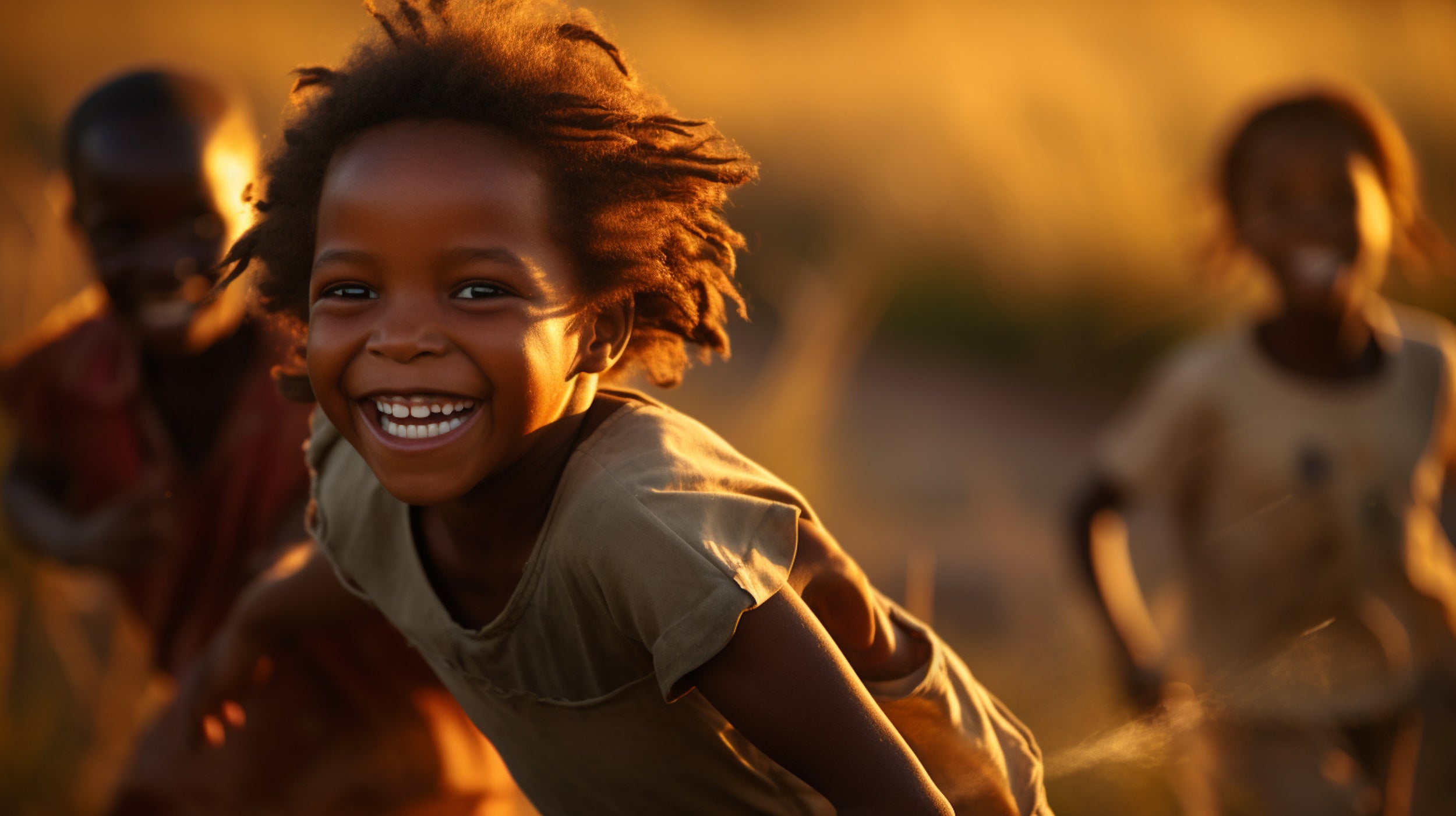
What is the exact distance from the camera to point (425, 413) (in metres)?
1.64

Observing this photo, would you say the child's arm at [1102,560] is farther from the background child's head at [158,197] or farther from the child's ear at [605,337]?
the background child's head at [158,197]

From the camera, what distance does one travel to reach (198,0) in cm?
989

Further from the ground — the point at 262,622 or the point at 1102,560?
the point at 262,622

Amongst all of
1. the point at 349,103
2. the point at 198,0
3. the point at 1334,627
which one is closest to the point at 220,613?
the point at 349,103

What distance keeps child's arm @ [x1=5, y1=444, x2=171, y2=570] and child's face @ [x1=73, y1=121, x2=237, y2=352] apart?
1.05 feet

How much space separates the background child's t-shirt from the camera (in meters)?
1.47

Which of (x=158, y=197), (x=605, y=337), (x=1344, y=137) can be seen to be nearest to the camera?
(x=605, y=337)

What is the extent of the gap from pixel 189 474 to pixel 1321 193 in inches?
97.0

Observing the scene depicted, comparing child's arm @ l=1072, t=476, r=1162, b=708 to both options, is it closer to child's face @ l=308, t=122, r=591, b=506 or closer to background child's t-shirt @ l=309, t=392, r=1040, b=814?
background child's t-shirt @ l=309, t=392, r=1040, b=814

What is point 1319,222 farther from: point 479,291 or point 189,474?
point 189,474

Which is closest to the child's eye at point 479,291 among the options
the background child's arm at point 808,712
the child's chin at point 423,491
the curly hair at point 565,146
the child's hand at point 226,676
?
the curly hair at point 565,146

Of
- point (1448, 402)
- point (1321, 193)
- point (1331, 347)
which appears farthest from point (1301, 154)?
point (1448, 402)

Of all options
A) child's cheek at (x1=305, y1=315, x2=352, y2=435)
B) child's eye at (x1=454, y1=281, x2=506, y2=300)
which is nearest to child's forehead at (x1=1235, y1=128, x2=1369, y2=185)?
child's eye at (x1=454, y1=281, x2=506, y2=300)

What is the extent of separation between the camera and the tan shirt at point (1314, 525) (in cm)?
300
